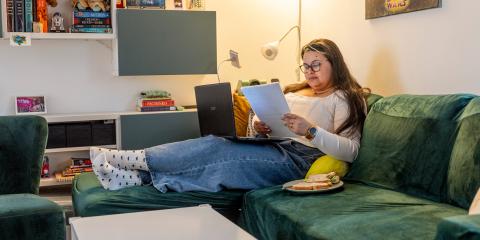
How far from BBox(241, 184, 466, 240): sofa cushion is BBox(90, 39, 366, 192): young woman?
132mm

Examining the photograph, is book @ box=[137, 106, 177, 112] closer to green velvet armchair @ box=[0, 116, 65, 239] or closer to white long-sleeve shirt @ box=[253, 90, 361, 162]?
white long-sleeve shirt @ box=[253, 90, 361, 162]

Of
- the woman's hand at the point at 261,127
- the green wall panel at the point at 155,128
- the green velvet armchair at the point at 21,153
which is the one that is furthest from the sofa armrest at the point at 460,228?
the green wall panel at the point at 155,128

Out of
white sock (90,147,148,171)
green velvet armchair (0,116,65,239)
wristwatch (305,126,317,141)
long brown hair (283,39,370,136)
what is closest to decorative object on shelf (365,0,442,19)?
long brown hair (283,39,370,136)

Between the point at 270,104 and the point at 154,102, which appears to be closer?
the point at 270,104

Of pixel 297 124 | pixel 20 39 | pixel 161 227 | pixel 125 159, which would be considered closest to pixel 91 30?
pixel 20 39

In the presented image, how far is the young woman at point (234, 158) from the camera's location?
245 centimetres

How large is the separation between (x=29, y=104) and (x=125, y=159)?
4.51 feet

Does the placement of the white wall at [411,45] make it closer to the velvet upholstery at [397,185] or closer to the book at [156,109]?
the velvet upholstery at [397,185]

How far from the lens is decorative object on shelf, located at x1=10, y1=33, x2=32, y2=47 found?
10.8 ft

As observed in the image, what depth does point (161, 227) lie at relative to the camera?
180 cm

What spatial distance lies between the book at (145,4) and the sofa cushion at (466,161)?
2.18 metres

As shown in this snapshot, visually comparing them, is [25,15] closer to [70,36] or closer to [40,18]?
[40,18]

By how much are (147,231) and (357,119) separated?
1.27 metres

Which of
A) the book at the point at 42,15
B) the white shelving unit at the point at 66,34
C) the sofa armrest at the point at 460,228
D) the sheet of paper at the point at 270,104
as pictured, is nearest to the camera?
the sofa armrest at the point at 460,228
